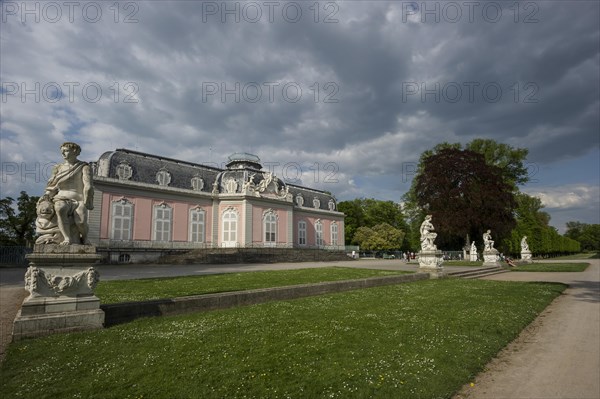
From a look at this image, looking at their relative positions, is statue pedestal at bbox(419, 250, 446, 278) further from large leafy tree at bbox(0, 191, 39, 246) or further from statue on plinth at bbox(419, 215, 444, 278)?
large leafy tree at bbox(0, 191, 39, 246)

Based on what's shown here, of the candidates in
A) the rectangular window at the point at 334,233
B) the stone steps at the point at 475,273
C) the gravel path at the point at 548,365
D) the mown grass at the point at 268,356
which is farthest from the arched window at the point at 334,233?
the mown grass at the point at 268,356

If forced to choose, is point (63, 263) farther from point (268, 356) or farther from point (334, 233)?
point (334, 233)

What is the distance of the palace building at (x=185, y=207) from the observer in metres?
Answer: 29.9

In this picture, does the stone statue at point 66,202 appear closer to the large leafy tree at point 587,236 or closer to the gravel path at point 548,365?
the gravel path at point 548,365

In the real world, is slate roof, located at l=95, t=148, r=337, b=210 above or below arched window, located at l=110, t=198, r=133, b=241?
above

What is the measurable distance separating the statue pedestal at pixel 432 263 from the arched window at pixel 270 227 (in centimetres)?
2270

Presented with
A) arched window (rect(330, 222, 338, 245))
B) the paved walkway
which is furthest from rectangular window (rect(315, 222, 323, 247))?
the paved walkway

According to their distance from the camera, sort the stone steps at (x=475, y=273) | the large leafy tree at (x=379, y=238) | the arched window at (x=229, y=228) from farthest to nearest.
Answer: the large leafy tree at (x=379, y=238) → the arched window at (x=229, y=228) → the stone steps at (x=475, y=273)

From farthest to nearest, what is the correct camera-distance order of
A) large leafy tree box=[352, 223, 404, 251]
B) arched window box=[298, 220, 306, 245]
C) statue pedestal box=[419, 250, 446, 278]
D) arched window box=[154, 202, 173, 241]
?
large leafy tree box=[352, 223, 404, 251], arched window box=[298, 220, 306, 245], arched window box=[154, 202, 173, 241], statue pedestal box=[419, 250, 446, 278]

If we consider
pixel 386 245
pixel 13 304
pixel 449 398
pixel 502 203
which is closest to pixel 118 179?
pixel 13 304

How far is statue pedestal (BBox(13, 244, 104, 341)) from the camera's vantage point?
5.35 m

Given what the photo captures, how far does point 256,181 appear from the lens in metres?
39.1

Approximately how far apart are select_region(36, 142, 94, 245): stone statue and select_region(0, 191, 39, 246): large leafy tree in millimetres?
38976

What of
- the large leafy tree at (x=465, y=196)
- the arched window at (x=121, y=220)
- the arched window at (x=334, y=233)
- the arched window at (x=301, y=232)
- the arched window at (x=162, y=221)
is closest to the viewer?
the arched window at (x=121, y=220)
